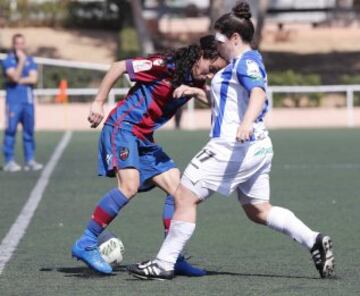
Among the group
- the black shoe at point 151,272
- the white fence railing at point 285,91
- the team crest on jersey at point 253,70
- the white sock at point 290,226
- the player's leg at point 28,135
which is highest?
the team crest on jersey at point 253,70

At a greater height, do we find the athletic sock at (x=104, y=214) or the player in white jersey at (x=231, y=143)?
the player in white jersey at (x=231, y=143)

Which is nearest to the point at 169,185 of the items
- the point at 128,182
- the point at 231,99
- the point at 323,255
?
the point at 128,182

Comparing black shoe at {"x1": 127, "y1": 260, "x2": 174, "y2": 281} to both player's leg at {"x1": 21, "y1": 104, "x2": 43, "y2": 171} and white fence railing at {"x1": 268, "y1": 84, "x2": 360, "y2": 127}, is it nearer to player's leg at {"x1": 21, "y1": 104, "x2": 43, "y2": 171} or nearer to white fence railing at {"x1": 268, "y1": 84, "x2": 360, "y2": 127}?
player's leg at {"x1": 21, "y1": 104, "x2": 43, "y2": 171}

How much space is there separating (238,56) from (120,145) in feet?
4.09

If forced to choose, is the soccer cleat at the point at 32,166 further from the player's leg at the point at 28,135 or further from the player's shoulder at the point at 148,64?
the player's shoulder at the point at 148,64

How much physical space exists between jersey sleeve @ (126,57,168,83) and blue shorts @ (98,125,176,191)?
1.45ft

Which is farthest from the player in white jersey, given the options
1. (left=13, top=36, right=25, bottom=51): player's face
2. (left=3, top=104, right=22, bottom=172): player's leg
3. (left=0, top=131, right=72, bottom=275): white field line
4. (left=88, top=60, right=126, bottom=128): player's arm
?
(left=3, top=104, right=22, bottom=172): player's leg

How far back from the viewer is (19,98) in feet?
59.9

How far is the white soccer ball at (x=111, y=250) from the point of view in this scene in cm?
861

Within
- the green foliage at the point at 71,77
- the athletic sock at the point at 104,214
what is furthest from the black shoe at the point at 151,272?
the green foliage at the point at 71,77

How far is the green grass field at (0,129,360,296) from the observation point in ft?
25.9

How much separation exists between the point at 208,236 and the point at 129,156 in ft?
7.92

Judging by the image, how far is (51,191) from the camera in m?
14.9

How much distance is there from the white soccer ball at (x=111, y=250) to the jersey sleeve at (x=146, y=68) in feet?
3.93
